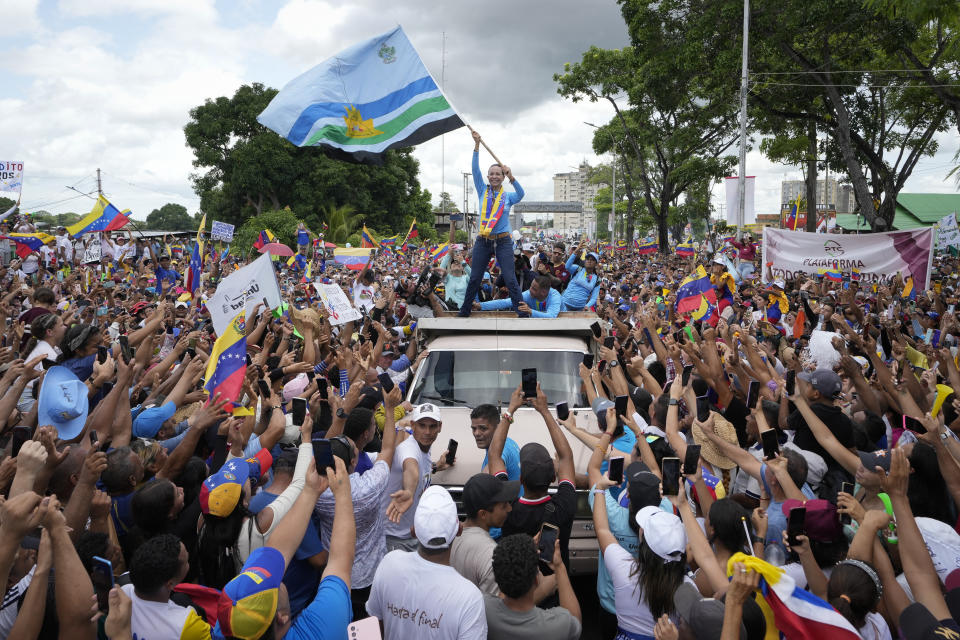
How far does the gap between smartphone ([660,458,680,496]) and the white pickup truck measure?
1.90m

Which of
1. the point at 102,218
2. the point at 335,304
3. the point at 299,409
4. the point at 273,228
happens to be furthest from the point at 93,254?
the point at 273,228

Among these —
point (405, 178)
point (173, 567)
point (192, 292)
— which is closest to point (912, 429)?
point (173, 567)

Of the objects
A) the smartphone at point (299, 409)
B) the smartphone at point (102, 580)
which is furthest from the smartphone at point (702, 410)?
the smartphone at point (102, 580)

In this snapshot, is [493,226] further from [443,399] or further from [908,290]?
[908,290]

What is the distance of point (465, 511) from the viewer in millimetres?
3693

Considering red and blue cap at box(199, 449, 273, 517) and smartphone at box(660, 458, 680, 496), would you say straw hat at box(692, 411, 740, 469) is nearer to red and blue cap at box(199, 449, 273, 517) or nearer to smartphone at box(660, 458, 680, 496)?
smartphone at box(660, 458, 680, 496)

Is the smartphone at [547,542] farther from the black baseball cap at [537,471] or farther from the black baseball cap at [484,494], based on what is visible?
the black baseball cap at [537,471]

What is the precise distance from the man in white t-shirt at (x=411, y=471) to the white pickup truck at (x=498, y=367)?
88 cm

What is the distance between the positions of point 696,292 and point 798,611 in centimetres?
683

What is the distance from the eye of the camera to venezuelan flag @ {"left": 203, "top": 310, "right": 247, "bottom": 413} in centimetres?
483

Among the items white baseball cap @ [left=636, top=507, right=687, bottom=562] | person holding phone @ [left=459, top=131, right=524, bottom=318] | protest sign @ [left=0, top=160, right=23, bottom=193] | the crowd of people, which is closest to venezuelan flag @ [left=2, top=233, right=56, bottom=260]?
protest sign @ [left=0, top=160, right=23, bottom=193]

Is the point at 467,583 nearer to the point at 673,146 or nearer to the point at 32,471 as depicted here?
the point at 32,471

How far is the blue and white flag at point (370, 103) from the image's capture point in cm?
811

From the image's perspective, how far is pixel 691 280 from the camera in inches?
349
